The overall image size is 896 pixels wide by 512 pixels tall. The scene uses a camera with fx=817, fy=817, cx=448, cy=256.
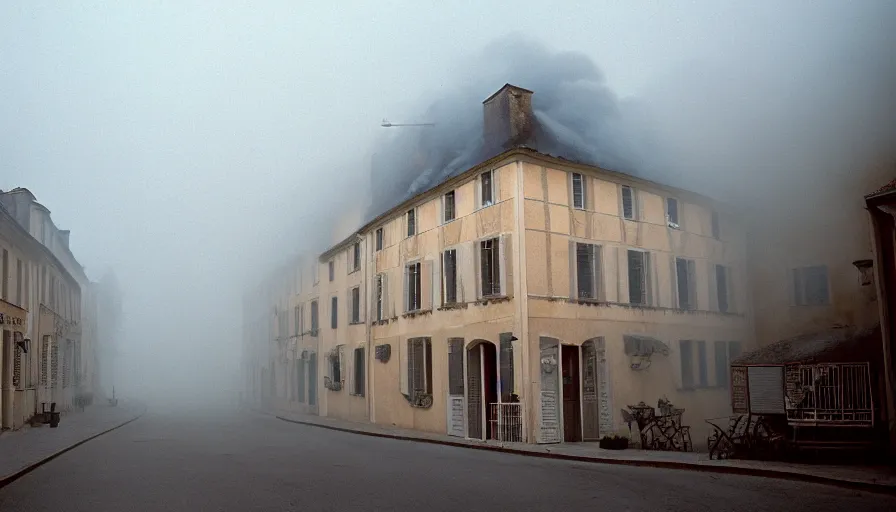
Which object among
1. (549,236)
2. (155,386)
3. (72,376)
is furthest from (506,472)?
(155,386)

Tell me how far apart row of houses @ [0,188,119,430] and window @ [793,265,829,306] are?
A: 86.6 ft

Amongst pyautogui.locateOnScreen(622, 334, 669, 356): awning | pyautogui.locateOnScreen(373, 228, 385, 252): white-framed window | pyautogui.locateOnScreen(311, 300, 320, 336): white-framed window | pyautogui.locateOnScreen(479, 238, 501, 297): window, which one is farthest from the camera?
pyautogui.locateOnScreen(311, 300, 320, 336): white-framed window

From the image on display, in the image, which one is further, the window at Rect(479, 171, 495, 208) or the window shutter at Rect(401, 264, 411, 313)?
the window shutter at Rect(401, 264, 411, 313)

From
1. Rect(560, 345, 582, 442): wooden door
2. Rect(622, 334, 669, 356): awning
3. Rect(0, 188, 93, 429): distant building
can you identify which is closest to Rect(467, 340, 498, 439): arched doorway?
Rect(560, 345, 582, 442): wooden door

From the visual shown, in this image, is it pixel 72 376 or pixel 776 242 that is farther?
pixel 72 376

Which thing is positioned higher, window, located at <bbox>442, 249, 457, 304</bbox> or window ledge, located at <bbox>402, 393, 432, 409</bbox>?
window, located at <bbox>442, 249, 457, 304</bbox>

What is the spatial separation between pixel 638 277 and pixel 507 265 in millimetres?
5029

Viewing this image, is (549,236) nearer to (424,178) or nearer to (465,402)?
(465,402)

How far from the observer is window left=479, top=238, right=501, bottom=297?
24125 millimetres

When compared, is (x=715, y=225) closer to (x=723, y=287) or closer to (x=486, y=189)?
(x=723, y=287)

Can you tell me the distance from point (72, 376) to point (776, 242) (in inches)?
1494

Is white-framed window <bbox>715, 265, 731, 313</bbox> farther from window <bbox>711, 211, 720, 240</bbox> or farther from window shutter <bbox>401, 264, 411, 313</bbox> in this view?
window shutter <bbox>401, 264, 411, 313</bbox>

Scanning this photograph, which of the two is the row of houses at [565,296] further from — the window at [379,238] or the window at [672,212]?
the window at [379,238]

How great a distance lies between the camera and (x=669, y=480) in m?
13.3
